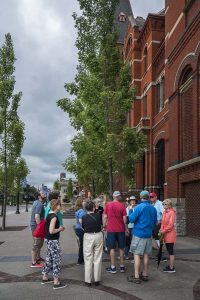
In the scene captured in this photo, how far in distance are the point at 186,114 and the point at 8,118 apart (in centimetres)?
864

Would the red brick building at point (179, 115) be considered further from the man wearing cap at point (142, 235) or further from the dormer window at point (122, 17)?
the dormer window at point (122, 17)

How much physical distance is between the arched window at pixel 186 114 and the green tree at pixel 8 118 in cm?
774

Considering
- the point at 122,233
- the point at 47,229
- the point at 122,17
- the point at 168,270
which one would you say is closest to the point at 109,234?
the point at 122,233

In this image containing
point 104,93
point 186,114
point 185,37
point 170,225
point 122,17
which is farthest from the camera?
point 122,17

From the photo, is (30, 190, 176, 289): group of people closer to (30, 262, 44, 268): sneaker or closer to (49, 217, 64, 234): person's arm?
(49, 217, 64, 234): person's arm

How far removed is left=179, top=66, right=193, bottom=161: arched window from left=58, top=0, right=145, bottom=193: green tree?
2.12 metres

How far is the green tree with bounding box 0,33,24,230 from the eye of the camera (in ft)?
68.0

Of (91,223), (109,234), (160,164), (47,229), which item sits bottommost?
(109,234)

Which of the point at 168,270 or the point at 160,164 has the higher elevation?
the point at 160,164

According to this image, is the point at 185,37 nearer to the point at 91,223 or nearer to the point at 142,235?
the point at 142,235

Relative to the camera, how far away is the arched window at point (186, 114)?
17850 mm

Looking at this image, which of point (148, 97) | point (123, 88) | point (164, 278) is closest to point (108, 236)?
point (164, 278)

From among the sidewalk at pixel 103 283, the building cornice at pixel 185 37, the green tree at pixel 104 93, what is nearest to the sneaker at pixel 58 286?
the sidewalk at pixel 103 283

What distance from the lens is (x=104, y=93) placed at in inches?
631
